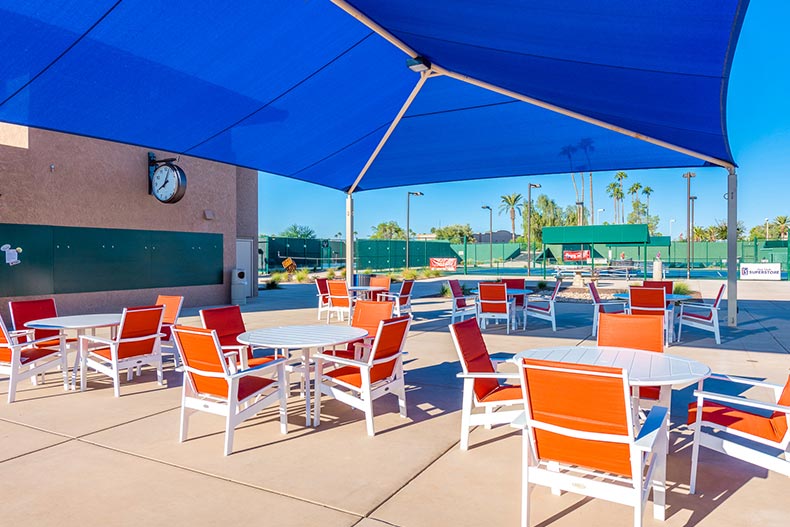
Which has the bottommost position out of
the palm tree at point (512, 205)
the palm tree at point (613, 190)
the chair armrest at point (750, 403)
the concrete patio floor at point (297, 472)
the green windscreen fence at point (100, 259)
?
the concrete patio floor at point (297, 472)

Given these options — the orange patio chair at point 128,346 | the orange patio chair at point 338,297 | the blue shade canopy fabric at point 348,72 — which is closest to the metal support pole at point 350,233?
the orange patio chair at point 338,297

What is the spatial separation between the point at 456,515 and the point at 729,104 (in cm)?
489

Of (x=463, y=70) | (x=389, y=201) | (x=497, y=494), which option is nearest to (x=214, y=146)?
(x=463, y=70)

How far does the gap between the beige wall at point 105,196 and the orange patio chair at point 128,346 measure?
643 centimetres

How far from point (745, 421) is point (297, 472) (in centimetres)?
278

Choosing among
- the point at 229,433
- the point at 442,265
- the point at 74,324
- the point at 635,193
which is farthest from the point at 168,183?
the point at 635,193

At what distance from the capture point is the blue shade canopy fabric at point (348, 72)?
382 centimetres

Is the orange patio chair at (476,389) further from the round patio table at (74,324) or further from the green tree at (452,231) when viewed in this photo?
the green tree at (452,231)

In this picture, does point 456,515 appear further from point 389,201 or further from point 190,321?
point 389,201

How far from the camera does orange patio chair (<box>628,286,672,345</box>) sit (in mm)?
8102

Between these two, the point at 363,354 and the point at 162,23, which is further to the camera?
the point at 363,354

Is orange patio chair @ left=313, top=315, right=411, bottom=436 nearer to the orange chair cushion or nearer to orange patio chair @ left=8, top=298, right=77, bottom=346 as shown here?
the orange chair cushion

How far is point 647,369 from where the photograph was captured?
10.8ft

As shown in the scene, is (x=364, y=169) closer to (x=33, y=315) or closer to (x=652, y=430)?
(x=33, y=315)
